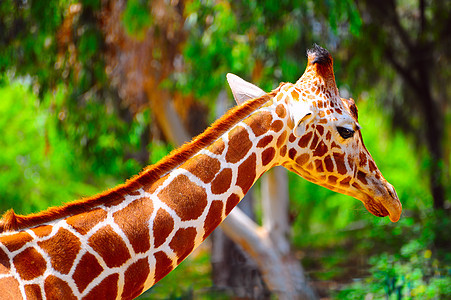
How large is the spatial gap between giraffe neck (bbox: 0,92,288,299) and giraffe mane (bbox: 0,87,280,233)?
2cm

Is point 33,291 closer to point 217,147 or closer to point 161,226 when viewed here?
point 161,226

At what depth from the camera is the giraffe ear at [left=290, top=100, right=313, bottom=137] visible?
318 cm

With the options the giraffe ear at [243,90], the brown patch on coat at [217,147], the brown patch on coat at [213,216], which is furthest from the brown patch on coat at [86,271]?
the giraffe ear at [243,90]

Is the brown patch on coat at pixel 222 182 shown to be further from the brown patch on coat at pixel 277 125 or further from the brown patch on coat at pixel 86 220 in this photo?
the brown patch on coat at pixel 86 220

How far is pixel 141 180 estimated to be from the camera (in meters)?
2.93

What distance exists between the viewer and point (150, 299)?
762 cm

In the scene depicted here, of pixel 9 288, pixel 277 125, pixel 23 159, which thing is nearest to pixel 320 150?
pixel 277 125

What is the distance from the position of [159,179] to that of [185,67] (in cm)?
769

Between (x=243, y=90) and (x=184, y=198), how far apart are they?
86 cm

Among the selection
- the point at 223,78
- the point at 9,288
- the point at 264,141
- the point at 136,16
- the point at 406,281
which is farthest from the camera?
the point at 223,78

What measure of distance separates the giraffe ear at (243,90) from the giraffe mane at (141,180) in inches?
3.5

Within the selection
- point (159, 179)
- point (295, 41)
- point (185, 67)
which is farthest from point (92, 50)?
point (159, 179)

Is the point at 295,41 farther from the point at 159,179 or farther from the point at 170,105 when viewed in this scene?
the point at 159,179

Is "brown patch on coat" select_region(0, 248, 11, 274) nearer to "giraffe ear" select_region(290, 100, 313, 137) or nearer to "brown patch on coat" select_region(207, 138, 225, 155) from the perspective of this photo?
"brown patch on coat" select_region(207, 138, 225, 155)
